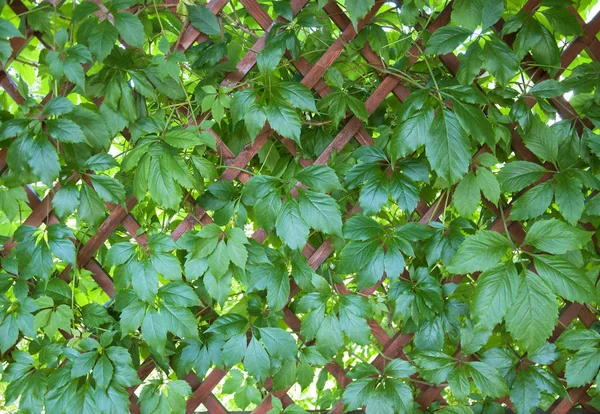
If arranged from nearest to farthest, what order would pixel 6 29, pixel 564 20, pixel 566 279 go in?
pixel 6 29 → pixel 566 279 → pixel 564 20

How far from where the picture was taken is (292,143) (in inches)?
57.1

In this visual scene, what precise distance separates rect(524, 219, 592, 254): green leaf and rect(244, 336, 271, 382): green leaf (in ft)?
2.24

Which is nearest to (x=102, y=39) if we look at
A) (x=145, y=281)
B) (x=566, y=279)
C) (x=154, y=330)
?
(x=145, y=281)

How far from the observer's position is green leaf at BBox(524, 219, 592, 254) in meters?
1.30

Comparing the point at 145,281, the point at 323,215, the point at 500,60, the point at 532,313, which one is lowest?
the point at 145,281

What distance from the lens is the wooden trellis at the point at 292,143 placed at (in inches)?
54.1

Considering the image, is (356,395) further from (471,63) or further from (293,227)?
(471,63)

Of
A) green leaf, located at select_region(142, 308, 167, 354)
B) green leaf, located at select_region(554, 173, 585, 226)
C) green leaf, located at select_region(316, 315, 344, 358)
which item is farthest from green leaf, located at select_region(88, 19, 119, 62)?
green leaf, located at select_region(554, 173, 585, 226)

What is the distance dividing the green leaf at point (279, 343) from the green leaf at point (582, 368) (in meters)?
0.71

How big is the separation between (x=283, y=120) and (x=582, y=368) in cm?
99

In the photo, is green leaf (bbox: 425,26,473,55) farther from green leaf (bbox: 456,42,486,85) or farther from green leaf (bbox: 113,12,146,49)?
green leaf (bbox: 113,12,146,49)

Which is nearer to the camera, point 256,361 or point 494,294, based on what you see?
point 494,294

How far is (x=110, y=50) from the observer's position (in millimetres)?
1251

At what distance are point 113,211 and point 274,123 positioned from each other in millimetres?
481
